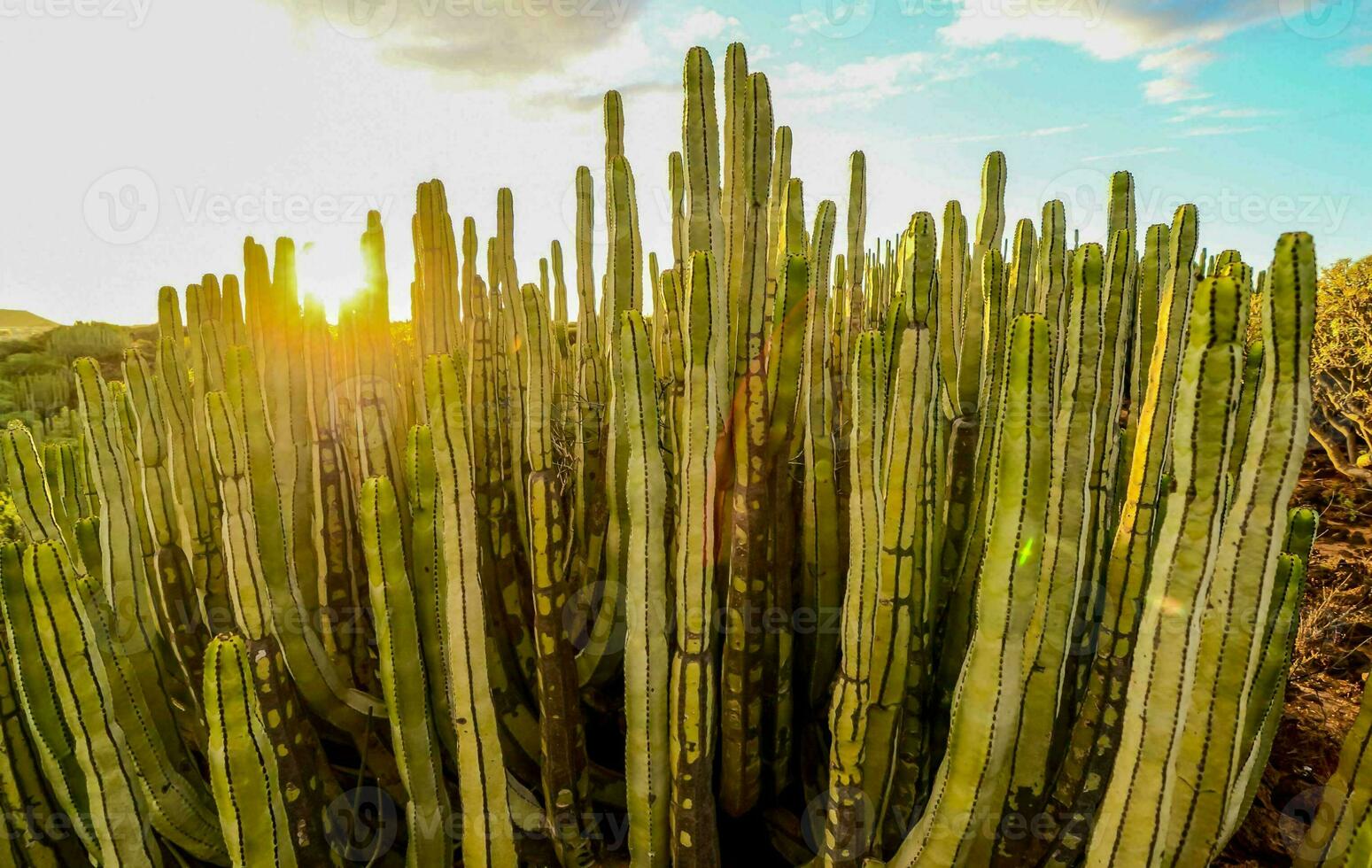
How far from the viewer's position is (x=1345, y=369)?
6410 mm

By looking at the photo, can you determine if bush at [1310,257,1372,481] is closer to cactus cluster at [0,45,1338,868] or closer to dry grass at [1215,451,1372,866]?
dry grass at [1215,451,1372,866]

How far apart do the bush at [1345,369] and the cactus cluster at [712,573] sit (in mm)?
5779

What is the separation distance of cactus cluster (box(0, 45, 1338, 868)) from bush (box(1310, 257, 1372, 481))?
5.78m

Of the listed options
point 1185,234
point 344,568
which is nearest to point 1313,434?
point 1185,234

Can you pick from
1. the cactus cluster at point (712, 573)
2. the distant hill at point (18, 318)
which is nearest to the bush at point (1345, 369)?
the cactus cluster at point (712, 573)

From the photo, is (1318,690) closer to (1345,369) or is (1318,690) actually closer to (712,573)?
(712,573)

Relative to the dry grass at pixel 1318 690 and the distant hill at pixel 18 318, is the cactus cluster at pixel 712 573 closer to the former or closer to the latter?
the dry grass at pixel 1318 690

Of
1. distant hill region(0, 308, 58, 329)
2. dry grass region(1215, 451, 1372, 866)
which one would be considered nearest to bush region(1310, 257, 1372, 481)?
dry grass region(1215, 451, 1372, 866)

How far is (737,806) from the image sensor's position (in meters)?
1.75

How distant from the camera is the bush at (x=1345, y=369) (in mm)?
5827

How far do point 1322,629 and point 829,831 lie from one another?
303 centimetres

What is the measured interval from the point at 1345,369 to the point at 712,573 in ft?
25.6

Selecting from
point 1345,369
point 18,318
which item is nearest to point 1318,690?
point 1345,369

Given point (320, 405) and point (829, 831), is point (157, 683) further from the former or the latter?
point (829, 831)
